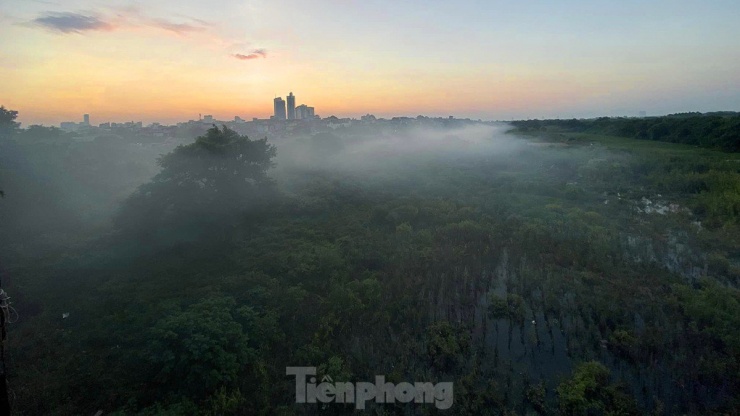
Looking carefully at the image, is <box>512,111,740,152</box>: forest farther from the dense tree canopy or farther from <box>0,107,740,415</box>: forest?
the dense tree canopy

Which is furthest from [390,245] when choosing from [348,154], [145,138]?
[145,138]

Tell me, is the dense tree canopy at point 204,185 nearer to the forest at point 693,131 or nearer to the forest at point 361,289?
the forest at point 361,289

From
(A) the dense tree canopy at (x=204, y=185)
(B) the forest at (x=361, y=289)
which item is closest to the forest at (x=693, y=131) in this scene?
(B) the forest at (x=361, y=289)

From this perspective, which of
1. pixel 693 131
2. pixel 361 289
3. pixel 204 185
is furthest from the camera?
pixel 693 131

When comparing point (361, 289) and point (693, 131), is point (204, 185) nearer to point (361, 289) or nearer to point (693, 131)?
point (361, 289)

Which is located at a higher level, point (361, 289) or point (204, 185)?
point (204, 185)

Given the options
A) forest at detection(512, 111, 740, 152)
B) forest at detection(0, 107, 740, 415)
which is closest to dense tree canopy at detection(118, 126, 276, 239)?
forest at detection(0, 107, 740, 415)

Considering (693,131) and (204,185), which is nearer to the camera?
(204,185)

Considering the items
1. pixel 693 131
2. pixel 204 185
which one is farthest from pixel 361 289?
pixel 693 131

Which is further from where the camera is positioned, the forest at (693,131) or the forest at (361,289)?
the forest at (693,131)
